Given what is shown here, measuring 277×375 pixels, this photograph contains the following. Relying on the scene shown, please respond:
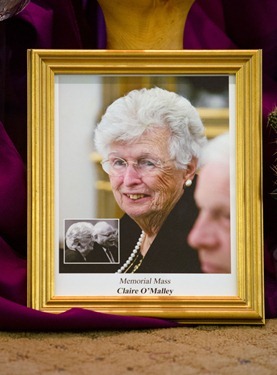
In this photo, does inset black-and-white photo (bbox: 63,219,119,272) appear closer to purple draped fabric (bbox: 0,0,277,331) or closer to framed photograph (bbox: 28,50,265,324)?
framed photograph (bbox: 28,50,265,324)

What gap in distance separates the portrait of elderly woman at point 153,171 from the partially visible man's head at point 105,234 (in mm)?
12

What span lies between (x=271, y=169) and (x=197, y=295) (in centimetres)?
27

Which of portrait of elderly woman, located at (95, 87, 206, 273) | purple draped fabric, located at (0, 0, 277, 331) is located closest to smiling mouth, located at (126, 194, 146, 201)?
portrait of elderly woman, located at (95, 87, 206, 273)

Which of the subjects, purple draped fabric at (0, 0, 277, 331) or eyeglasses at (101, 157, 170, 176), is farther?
purple draped fabric at (0, 0, 277, 331)

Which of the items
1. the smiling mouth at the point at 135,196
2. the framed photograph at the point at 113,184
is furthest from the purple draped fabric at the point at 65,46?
the smiling mouth at the point at 135,196

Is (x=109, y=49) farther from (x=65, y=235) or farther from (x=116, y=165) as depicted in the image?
(x=65, y=235)

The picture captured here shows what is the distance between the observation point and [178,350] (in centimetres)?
91

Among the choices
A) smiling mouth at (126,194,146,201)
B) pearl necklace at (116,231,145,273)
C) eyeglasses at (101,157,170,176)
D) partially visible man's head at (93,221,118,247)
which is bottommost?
pearl necklace at (116,231,145,273)

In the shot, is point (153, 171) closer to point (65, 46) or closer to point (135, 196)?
point (135, 196)

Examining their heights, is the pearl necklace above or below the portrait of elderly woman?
below

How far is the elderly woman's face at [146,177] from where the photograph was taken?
1.06 meters

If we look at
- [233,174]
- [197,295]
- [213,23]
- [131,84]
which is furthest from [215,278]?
[213,23]

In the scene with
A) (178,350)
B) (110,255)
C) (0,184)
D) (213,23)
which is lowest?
(178,350)

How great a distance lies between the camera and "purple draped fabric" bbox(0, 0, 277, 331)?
1163 mm
